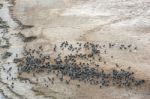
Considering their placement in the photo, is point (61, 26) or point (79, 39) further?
point (61, 26)

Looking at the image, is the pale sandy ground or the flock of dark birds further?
the flock of dark birds

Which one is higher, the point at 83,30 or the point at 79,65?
the point at 83,30

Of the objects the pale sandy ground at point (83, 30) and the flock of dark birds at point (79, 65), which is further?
the flock of dark birds at point (79, 65)

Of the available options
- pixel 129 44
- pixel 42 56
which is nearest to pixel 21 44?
pixel 42 56

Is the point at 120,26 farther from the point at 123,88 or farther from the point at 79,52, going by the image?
the point at 123,88
